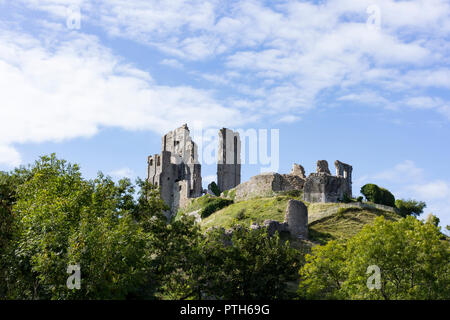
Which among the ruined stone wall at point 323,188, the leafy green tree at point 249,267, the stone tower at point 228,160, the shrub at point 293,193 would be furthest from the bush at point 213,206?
the leafy green tree at point 249,267

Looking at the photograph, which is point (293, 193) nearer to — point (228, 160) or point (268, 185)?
point (268, 185)

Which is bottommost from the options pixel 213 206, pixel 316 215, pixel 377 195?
pixel 316 215

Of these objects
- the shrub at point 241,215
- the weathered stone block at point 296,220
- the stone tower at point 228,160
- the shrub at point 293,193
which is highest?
the stone tower at point 228,160

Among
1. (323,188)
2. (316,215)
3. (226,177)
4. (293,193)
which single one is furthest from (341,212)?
(226,177)

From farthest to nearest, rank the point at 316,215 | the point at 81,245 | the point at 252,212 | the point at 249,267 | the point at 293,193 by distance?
the point at 293,193 < the point at 252,212 < the point at 316,215 < the point at 249,267 < the point at 81,245

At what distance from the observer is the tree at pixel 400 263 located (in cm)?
3488

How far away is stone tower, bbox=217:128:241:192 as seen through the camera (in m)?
110

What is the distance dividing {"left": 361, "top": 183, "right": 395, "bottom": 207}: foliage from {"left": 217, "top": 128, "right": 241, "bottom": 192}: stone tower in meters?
31.5

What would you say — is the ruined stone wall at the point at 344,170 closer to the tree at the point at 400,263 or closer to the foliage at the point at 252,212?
the foliage at the point at 252,212

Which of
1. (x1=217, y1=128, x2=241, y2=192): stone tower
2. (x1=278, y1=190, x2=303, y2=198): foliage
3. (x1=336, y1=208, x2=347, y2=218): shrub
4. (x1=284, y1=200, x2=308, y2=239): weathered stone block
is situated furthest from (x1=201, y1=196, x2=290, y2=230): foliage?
(x1=217, y1=128, x2=241, y2=192): stone tower

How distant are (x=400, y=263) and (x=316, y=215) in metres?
32.3

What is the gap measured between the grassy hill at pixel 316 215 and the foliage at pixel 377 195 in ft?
30.9

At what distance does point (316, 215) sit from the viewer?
68188 mm
